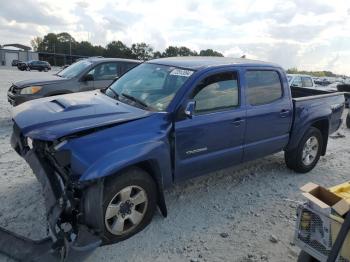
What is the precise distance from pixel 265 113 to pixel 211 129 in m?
1.11

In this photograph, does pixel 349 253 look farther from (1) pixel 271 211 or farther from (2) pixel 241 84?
(2) pixel 241 84

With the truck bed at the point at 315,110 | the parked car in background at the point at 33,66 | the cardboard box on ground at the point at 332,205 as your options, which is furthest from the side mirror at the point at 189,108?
the parked car in background at the point at 33,66

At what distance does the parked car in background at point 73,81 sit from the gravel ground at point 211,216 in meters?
2.28

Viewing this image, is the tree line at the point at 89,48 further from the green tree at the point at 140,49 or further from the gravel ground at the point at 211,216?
the gravel ground at the point at 211,216

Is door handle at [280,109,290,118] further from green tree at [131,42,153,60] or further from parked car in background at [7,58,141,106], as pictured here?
green tree at [131,42,153,60]

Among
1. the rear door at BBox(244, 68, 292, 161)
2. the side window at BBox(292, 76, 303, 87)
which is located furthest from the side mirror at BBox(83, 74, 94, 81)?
the side window at BBox(292, 76, 303, 87)

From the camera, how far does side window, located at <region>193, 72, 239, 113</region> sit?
4.14 m

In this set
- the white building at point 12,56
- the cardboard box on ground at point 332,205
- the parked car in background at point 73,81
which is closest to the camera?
the cardboard box on ground at point 332,205

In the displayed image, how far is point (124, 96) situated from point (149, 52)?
69758 mm

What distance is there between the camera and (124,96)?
441cm

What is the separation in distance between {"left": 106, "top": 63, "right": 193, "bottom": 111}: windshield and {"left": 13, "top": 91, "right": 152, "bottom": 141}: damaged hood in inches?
8.5

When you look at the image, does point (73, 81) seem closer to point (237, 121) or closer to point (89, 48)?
point (237, 121)

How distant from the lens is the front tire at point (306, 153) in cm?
565

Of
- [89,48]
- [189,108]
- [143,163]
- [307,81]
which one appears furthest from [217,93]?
[89,48]
